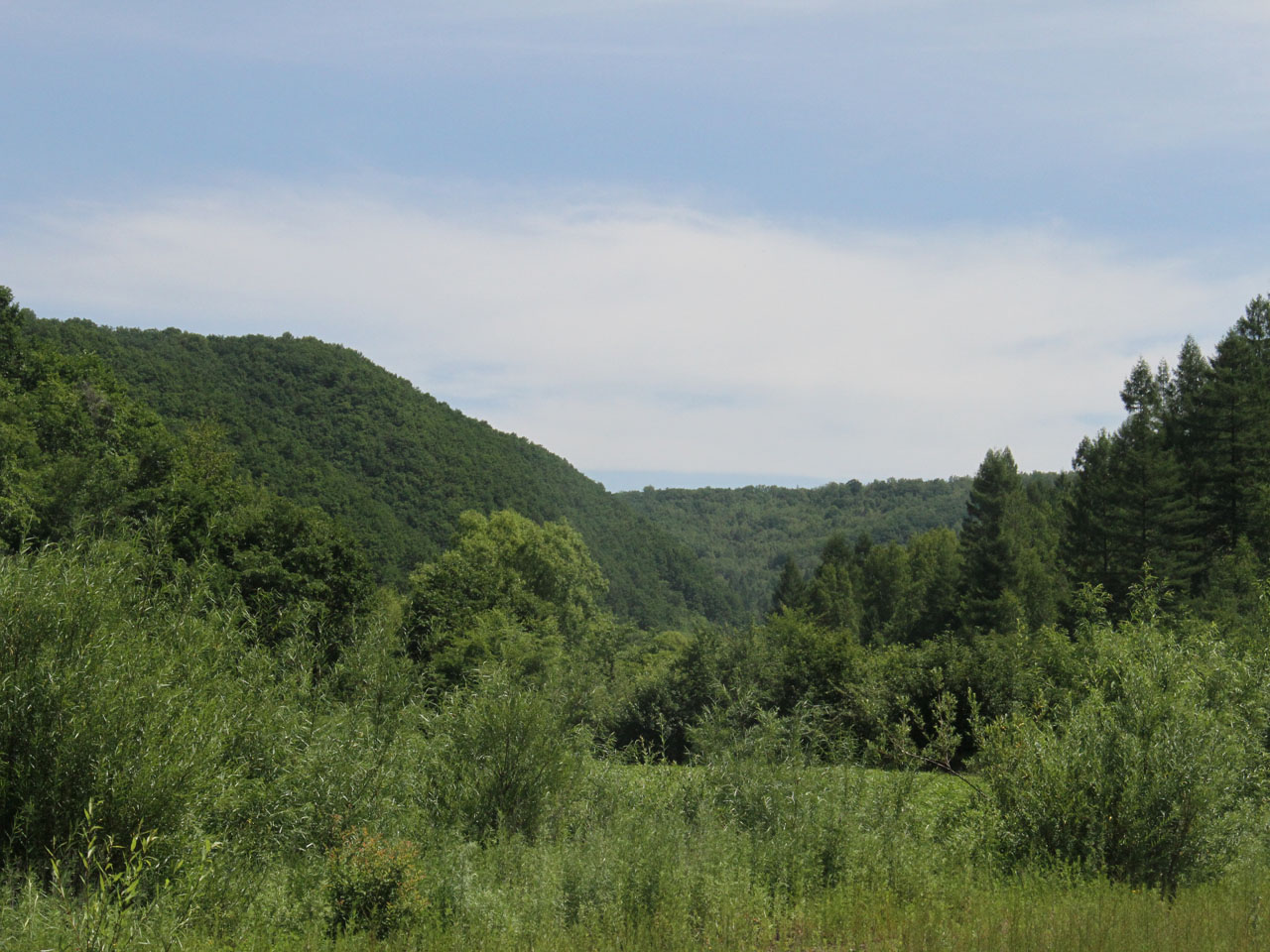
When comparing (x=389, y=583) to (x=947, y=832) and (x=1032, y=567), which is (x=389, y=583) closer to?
(x=1032, y=567)

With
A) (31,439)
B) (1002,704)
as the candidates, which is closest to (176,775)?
(1002,704)

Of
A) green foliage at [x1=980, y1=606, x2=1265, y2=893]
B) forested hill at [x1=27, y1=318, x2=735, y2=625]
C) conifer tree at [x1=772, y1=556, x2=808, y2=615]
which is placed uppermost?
forested hill at [x1=27, y1=318, x2=735, y2=625]

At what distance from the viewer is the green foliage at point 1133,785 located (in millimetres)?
8852

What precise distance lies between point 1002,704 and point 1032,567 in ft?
110

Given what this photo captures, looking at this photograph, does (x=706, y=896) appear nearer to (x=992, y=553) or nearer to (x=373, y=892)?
(x=373, y=892)

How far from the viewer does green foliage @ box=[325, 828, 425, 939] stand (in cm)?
790

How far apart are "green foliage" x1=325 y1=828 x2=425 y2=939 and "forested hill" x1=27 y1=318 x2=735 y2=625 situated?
60234 millimetres

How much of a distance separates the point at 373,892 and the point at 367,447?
329ft

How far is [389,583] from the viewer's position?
7131 cm

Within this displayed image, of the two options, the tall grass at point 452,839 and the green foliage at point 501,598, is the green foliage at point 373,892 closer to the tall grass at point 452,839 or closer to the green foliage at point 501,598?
the tall grass at point 452,839

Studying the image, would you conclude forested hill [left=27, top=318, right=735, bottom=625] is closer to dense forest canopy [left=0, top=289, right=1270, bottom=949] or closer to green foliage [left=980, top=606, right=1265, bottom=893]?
dense forest canopy [left=0, top=289, right=1270, bottom=949]

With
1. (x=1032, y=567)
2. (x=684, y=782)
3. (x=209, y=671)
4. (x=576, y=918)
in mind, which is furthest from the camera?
(x=1032, y=567)

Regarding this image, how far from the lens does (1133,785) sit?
890cm

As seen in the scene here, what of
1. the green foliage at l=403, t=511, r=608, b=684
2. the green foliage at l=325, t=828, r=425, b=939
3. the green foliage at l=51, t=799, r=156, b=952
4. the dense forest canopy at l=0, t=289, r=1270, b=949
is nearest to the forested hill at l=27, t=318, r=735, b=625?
the green foliage at l=403, t=511, r=608, b=684
